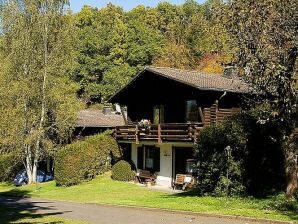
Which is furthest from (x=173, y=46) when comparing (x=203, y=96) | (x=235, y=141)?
(x=235, y=141)

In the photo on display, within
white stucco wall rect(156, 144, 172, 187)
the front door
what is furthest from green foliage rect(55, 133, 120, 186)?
the front door

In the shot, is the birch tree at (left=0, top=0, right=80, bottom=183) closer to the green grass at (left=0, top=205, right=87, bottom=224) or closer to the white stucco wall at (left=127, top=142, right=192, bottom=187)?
the white stucco wall at (left=127, top=142, right=192, bottom=187)

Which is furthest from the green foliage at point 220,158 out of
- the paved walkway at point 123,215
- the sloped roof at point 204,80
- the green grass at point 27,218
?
the green grass at point 27,218

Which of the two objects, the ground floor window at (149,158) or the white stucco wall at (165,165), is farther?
the ground floor window at (149,158)

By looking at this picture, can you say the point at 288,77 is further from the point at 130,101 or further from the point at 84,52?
the point at 84,52

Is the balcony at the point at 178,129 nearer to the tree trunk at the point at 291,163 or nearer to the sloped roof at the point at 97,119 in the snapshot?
the tree trunk at the point at 291,163

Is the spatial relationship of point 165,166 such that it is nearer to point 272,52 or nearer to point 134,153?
point 134,153

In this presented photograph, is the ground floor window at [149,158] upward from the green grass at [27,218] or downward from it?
upward

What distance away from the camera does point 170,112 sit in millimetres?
34688

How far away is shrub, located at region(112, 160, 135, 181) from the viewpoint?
3528 cm

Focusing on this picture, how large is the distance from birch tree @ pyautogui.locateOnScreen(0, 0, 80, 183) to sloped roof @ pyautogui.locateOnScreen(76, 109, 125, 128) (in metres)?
6.35

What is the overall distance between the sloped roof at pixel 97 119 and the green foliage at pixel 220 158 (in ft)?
77.5

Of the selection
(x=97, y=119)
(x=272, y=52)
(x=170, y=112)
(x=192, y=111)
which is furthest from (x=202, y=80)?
(x=97, y=119)

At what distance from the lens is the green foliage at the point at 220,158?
72.3 feet
